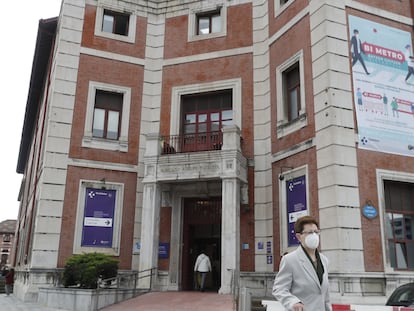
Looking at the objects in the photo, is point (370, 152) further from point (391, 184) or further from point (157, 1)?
point (157, 1)

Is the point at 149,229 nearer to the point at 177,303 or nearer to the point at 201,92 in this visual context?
the point at 177,303

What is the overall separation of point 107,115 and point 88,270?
7026mm

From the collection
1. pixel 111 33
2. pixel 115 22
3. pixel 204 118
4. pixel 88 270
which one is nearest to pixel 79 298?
pixel 88 270

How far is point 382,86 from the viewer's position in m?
14.5

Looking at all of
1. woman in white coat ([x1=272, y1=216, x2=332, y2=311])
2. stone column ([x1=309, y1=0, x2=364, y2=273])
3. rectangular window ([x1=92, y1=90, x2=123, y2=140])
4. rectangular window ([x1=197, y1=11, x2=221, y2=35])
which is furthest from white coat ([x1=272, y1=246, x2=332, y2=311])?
rectangular window ([x1=197, y1=11, x2=221, y2=35])

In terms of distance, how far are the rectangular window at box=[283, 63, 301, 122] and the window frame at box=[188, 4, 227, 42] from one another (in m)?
3.84

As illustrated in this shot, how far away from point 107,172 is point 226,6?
8.74 meters

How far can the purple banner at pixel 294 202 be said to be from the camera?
14391 mm

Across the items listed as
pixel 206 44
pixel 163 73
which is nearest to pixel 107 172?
pixel 163 73

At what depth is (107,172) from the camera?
17.6 m

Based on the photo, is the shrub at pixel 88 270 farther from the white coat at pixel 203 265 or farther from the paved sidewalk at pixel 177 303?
the white coat at pixel 203 265

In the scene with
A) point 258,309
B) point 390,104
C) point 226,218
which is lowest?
point 258,309

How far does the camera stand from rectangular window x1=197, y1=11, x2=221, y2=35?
19.4 metres

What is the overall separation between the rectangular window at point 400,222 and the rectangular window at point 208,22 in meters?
9.99
